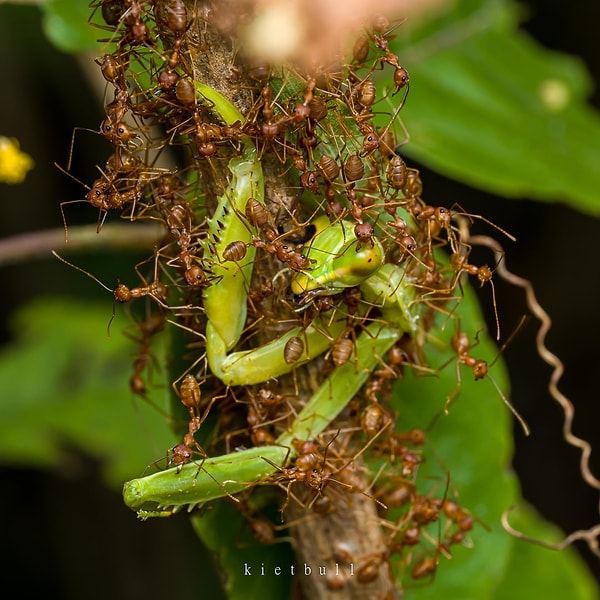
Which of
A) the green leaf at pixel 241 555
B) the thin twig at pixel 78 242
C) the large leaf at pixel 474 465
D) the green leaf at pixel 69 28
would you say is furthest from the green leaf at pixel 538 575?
the green leaf at pixel 69 28

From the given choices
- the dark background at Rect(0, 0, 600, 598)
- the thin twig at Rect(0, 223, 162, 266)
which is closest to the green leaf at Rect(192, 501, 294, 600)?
the thin twig at Rect(0, 223, 162, 266)

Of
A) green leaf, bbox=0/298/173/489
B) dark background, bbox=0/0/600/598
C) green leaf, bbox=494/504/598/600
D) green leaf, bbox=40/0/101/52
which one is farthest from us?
dark background, bbox=0/0/600/598

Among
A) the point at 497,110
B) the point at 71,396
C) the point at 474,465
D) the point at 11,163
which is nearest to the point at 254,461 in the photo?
the point at 474,465

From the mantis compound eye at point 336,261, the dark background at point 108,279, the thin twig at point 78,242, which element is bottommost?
the dark background at point 108,279

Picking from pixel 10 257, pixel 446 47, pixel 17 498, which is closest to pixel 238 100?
pixel 10 257

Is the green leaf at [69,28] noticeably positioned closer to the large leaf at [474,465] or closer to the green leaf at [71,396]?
the large leaf at [474,465]

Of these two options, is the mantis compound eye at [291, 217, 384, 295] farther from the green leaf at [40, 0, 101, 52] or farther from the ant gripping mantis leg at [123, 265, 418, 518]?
the green leaf at [40, 0, 101, 52]
